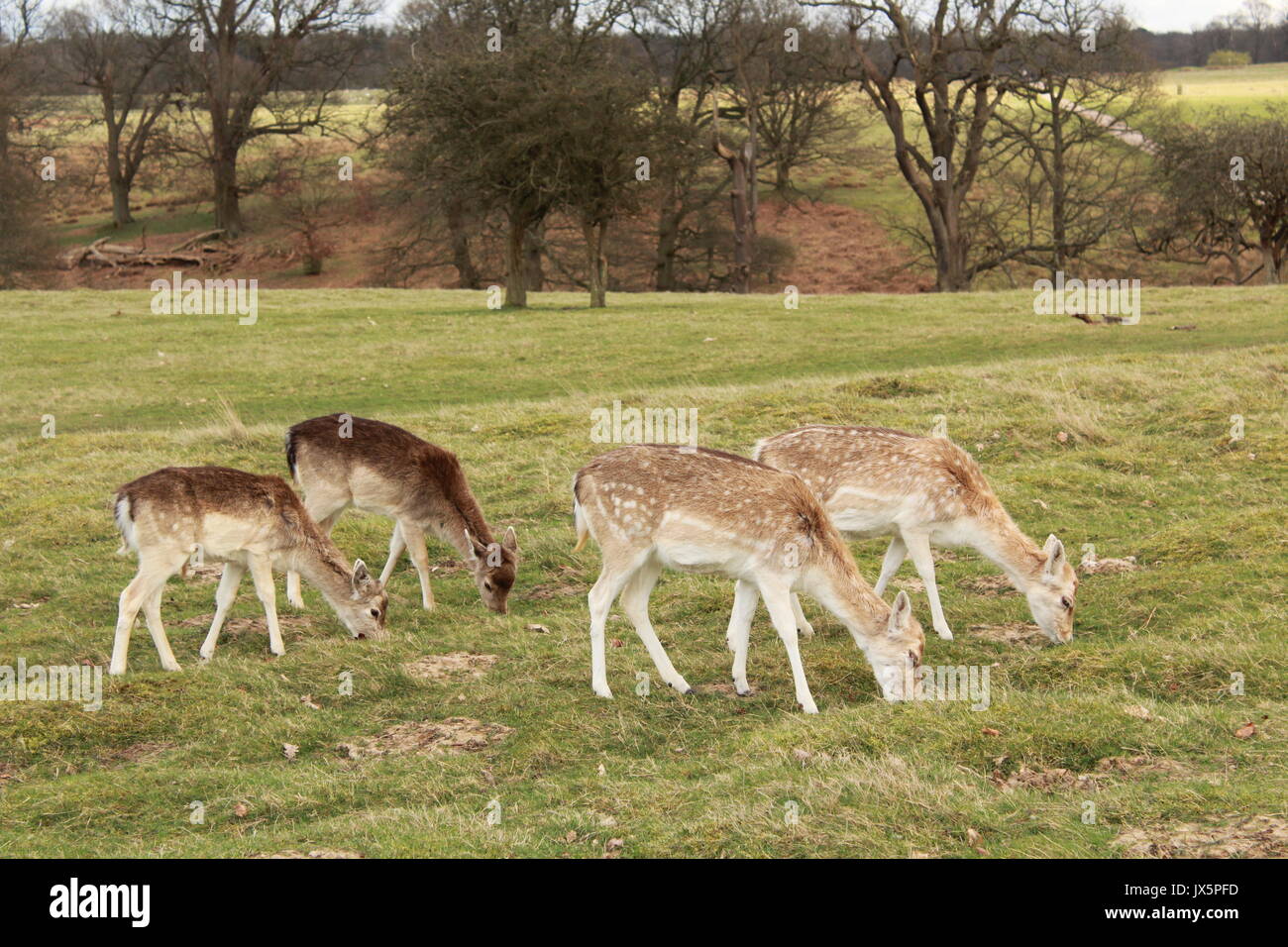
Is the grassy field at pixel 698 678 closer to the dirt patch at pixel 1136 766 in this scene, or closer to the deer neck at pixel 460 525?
the dirt patch at pixel 1136 766

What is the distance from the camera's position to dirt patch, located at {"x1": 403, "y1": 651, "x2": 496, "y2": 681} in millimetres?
9773

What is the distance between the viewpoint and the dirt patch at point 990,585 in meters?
11.5

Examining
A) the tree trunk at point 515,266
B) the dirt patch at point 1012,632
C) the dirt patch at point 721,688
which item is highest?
the tree trunk at point 515,266

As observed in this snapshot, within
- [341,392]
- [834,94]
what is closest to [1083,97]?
[834,94]

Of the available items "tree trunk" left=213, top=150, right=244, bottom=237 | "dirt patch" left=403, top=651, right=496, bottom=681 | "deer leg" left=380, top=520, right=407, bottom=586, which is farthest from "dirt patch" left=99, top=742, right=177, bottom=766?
"tree trunk" left=213, top=150, right=244, bottom=237

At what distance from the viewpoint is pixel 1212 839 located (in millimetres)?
6051

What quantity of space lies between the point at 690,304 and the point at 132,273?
36.2 m

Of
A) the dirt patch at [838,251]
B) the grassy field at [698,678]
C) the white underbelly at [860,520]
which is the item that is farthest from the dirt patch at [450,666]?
the dirt patch at [838,251]

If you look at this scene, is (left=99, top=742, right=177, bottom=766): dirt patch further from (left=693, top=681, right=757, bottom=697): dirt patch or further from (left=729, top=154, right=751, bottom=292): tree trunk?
(left=729, top=154, right=751, bottom=292): tree trunk

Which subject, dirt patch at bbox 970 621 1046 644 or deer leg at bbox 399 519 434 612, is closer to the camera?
dirt patch at bbox 970 621 1046 644

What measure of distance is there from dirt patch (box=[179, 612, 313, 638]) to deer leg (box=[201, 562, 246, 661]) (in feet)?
0.50

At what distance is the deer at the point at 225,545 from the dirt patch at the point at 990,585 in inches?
205

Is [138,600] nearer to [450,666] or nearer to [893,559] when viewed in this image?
[450,666]

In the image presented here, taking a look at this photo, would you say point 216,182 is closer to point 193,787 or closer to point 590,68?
point 590,68
